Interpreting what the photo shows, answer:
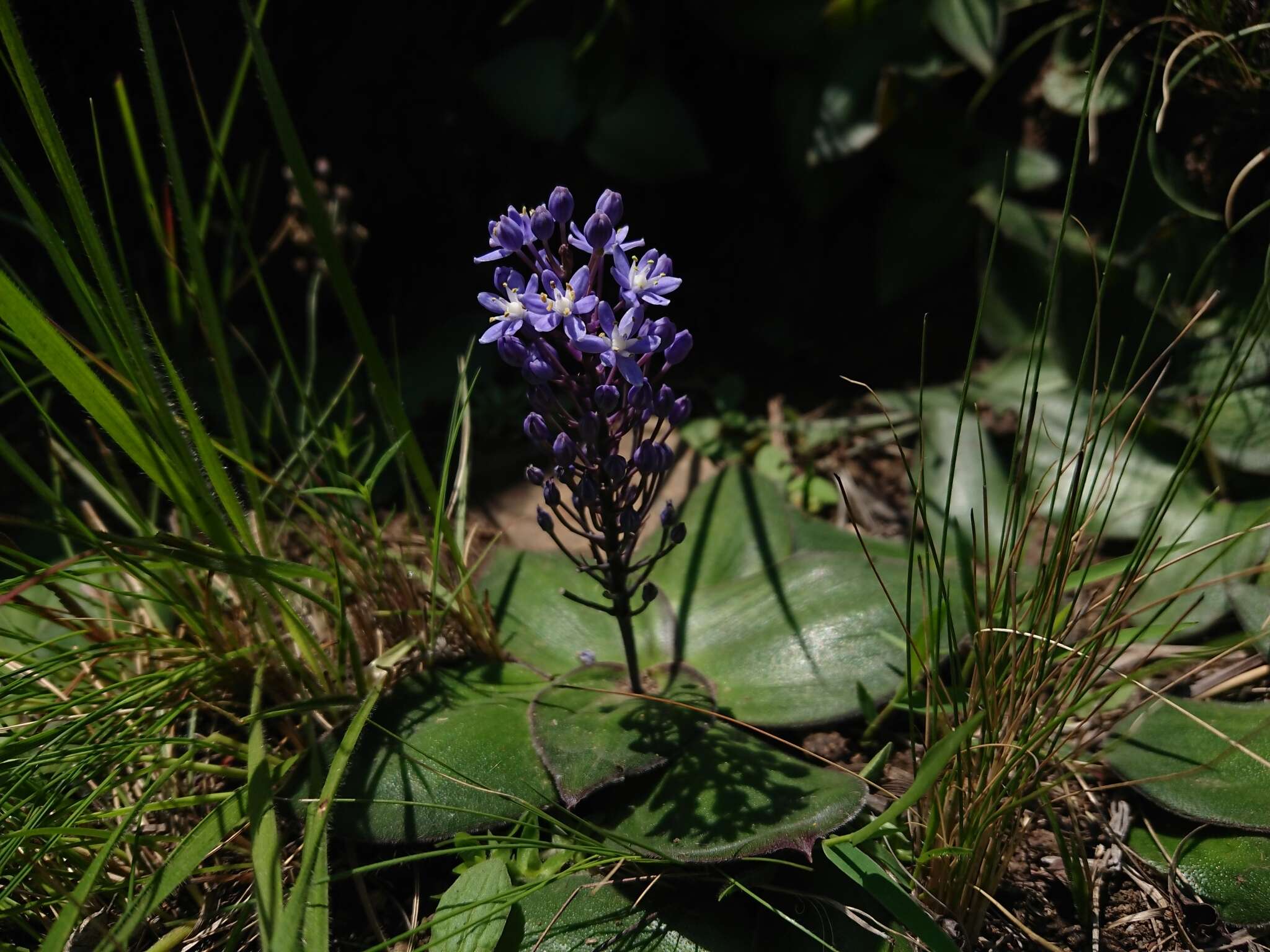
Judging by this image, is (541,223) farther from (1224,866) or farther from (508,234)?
(1224,866)

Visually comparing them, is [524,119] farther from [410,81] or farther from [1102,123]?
[1102,123]

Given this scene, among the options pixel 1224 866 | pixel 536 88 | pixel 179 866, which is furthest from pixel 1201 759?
pixel 536 88

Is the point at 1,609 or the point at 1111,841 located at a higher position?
the point at 1,609

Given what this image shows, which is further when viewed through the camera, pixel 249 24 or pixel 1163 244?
pixel 1163 244

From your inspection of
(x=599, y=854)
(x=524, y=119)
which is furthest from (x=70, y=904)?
(x=524, y=119)

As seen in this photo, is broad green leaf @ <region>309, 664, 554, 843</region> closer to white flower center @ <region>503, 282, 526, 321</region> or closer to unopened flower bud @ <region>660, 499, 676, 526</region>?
unopened flower bud @ <region>660, 499, 676, 526</region>
